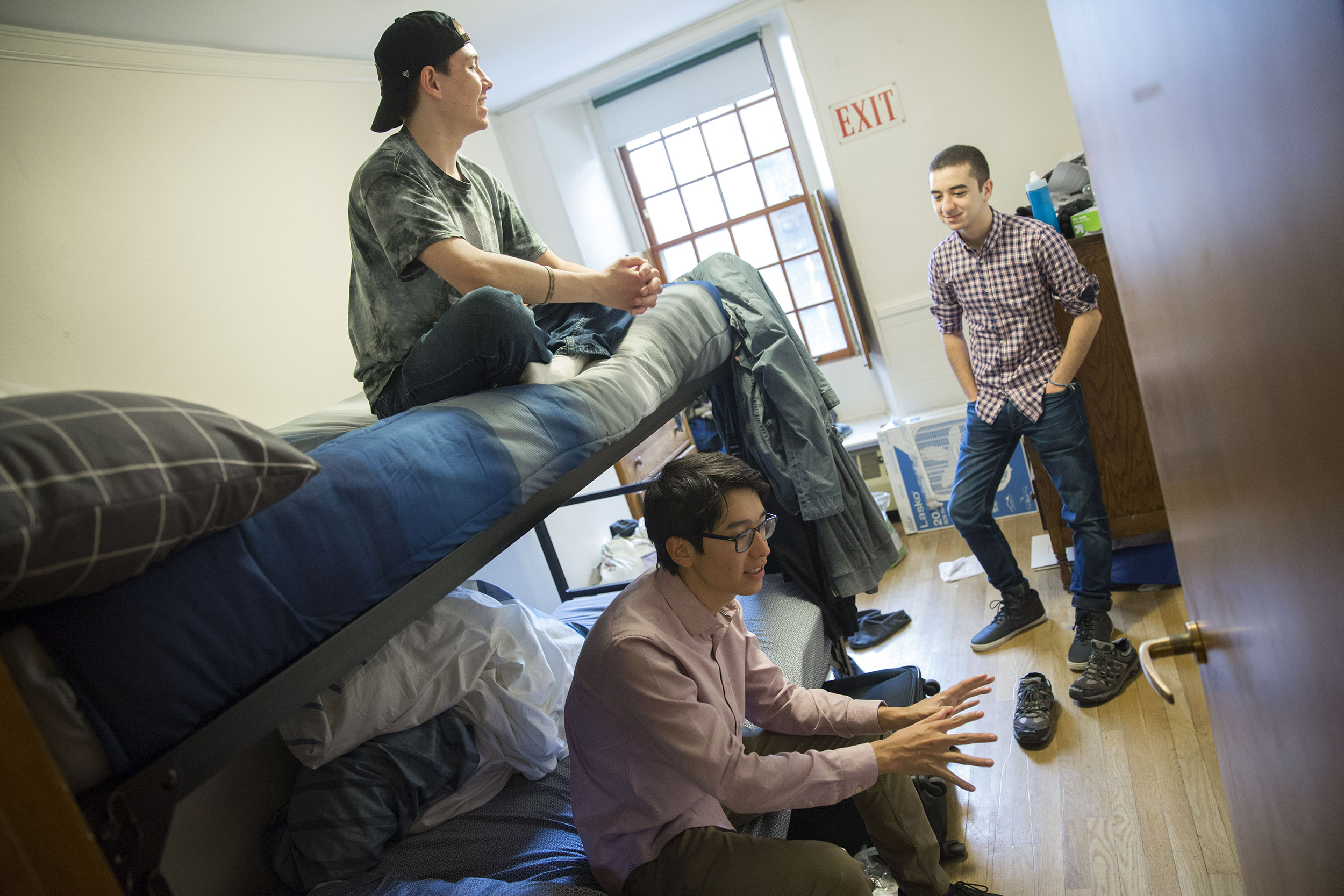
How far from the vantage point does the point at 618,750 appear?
1768mm

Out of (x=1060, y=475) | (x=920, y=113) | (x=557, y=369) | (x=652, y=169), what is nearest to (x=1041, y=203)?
(x=1060, y=475)

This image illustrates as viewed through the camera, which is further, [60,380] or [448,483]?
[60,380]

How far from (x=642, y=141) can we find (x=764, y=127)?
0.79 metres

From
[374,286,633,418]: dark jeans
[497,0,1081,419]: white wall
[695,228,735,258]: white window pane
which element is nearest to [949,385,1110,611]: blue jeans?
[497,0,1081,419]: white wall

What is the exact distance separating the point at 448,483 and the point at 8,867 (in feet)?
2.54

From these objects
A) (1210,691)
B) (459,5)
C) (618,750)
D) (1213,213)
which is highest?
(459,5)

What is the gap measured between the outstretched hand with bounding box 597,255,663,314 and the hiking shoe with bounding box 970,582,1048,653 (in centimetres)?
197

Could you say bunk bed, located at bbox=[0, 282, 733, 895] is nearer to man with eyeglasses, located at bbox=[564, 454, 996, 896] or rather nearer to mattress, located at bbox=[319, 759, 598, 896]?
man with eyeglasses, located at bbox=[564, 454, 996, 896]

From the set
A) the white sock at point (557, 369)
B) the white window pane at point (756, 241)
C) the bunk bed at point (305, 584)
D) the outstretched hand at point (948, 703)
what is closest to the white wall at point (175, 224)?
the bunk bed at point (305, 584)

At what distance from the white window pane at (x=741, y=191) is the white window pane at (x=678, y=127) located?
359 mm

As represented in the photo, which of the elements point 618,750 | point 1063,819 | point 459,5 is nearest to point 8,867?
point 618,750

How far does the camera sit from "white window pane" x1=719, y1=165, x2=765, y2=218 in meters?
5.19

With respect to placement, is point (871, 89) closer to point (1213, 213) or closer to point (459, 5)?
point (459, 5)

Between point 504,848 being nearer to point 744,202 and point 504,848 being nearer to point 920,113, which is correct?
point 920,113
